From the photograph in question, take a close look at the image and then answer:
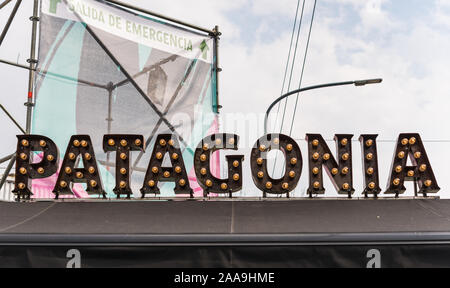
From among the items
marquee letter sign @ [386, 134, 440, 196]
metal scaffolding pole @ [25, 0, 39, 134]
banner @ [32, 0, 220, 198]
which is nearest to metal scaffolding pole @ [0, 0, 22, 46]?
metal scaffolding pole @ [25, 0, 39, 134]

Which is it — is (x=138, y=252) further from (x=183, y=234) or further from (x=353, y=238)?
(x=353, y=238)

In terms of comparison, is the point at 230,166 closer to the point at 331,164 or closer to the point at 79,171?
the point at 331,164

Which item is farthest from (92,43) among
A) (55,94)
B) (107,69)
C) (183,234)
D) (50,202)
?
(183,234)

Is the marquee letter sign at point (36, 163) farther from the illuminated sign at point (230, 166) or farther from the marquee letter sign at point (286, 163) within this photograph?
the marquee letter sign at point (286, 163)

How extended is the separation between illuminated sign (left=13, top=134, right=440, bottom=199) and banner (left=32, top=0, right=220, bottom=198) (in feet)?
2.99

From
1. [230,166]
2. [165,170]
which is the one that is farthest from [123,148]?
[230,166]

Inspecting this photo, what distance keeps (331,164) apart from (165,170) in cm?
248

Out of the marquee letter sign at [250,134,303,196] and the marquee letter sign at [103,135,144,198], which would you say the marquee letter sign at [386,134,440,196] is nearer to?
the marquee letter sign at [250,134,303,196]

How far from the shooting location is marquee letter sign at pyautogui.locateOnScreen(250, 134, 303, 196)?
25.6 ft

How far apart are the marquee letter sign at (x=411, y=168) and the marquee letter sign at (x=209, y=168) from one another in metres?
2.22

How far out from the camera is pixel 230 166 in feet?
25.9

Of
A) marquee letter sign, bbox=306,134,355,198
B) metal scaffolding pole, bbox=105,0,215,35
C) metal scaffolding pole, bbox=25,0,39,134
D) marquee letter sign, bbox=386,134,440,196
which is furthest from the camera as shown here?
metal scaffolding pole, bbox=105,0,215,35

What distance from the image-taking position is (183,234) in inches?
226

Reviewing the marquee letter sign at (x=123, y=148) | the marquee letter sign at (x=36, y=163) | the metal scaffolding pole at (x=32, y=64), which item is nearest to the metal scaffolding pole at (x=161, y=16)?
the metal scaffolding pole at (x=32, y=64)
